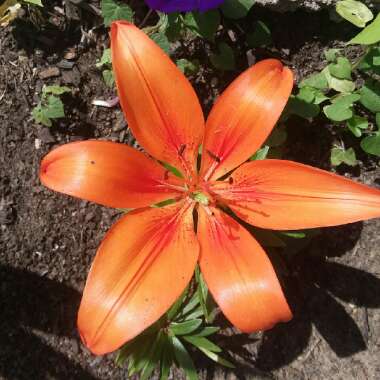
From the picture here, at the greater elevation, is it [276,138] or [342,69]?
[342,69]

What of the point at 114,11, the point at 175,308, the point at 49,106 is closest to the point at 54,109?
the point at 49,106

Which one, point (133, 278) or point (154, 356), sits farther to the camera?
point (154, 356)

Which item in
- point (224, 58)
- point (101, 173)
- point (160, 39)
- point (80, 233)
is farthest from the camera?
point (80, 233)

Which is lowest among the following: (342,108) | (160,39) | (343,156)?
(343,156)

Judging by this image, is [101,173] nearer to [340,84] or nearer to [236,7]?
[236,7]

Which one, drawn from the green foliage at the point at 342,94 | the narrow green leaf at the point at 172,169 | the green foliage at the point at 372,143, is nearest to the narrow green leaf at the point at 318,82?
the green foliage at the point at 342,94

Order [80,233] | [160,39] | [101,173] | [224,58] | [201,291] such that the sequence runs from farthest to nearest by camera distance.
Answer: [80,233] → [224,58] → [160,39] → [201,291] → [101,173]

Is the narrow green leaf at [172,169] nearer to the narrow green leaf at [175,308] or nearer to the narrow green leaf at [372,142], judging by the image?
the narrow green leaf at [175,308]
